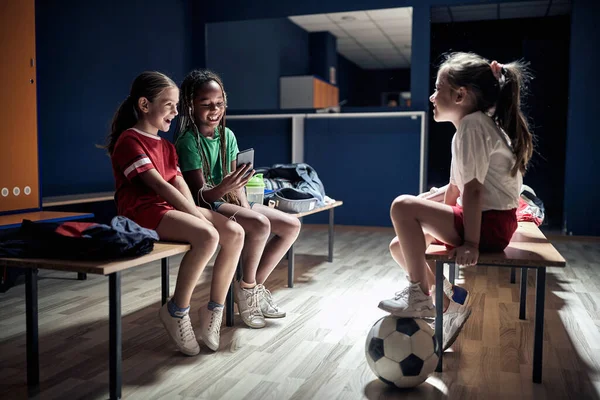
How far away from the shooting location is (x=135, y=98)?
1961mm

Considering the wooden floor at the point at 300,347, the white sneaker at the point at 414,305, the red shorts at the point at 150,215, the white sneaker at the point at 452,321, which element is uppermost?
the red shorts at the point at 150,215

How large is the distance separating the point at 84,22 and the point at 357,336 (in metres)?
3.19

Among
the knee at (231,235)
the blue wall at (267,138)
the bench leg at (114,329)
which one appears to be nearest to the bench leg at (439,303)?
the knee at (231,235)

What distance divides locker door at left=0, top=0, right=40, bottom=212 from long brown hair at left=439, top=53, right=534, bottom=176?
217 cm

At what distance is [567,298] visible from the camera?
270 cm

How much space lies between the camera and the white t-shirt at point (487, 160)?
166 centimetres

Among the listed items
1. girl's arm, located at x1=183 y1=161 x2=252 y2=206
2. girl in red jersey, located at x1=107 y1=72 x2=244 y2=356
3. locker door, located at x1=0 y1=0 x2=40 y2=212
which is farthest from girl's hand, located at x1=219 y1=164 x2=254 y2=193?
locker door, located at x1=0 y1=0 x2=40 y2=212

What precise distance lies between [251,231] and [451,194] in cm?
75

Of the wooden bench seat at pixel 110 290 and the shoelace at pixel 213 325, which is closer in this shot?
the wooden bench seat at pixel 110 290

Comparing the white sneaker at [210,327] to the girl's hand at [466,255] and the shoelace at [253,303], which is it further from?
the girl's hand at [466,255]

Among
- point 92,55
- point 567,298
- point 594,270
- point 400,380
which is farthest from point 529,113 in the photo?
point 400,380

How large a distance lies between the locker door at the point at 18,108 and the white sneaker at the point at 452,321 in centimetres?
223

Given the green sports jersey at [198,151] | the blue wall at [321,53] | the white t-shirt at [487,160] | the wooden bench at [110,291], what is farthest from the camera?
the blue wall at [321,53]

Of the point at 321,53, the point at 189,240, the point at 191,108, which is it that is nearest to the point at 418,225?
the point at 189,240
